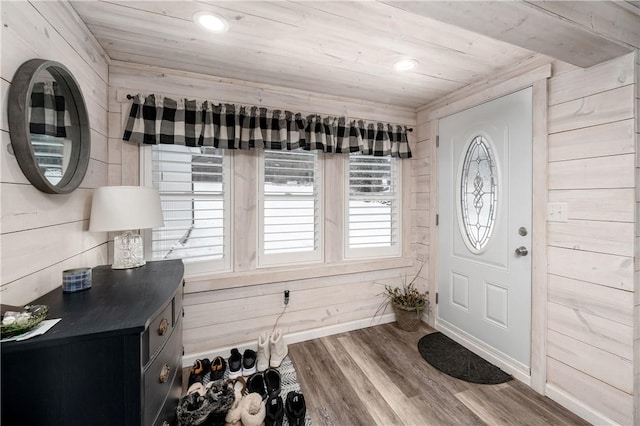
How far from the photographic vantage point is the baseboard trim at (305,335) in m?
2.18

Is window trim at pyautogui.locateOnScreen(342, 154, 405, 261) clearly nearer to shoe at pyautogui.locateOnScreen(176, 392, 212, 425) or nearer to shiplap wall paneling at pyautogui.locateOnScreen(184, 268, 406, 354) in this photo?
shiplap wall paneling at pyautogui.locateOnScreen(184, 268, 406, 354)

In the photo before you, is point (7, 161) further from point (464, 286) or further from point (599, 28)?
point (464, 286)

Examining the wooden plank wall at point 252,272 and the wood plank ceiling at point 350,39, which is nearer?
the wood plank ceiling at point 350,39

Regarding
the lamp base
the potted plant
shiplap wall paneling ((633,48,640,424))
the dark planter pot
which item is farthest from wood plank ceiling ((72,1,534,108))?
the dark planter pot

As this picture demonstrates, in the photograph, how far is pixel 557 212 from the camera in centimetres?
177

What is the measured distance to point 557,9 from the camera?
116cm

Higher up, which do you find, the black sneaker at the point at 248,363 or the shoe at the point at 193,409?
the shoe at the point at 193,409

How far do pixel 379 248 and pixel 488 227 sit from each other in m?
0.98

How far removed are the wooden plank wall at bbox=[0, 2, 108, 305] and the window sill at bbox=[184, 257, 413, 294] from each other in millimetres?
685

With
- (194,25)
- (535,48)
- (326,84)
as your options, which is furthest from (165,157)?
(535,48)

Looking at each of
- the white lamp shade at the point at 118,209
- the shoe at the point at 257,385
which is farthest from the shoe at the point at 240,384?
the white lamp shade at the point at 118,209

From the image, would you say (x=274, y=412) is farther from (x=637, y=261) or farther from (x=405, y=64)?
(x=405, y=64)

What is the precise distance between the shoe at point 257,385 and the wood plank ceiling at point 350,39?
2153 millimetres

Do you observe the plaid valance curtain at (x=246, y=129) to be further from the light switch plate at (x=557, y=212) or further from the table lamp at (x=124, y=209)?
the light switch plate at (x=557, y=212)
